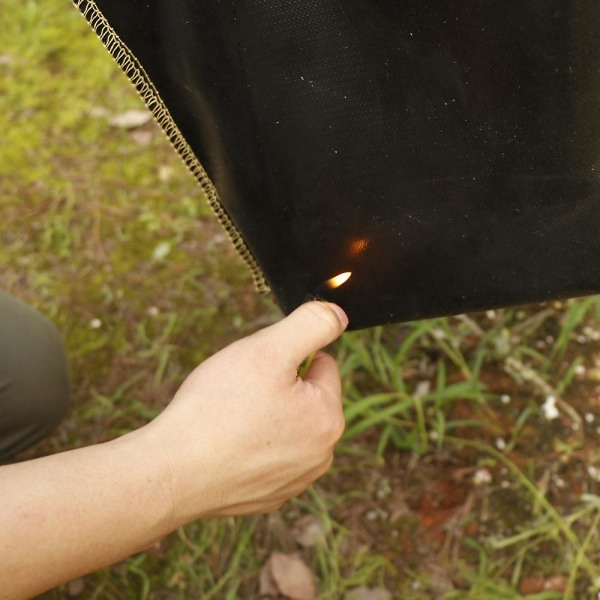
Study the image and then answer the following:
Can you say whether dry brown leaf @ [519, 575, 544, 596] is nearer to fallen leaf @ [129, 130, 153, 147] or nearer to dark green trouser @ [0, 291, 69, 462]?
dark green trouser @ [0, 291, 69, 462]

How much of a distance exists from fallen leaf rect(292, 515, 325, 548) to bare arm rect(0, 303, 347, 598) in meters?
0.47

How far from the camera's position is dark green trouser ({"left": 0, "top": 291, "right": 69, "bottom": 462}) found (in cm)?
141

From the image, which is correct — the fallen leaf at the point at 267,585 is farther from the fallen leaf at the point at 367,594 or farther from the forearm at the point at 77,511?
the forearm at the point at 77,511

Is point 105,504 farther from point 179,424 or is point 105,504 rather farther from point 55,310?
point 55,310

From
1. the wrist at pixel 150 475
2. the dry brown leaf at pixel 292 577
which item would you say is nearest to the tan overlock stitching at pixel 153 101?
the wrist at pixel 150 475

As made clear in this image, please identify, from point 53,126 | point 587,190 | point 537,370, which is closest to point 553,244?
point 587,190

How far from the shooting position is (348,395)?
161 centimetres

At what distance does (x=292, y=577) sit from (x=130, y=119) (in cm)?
147

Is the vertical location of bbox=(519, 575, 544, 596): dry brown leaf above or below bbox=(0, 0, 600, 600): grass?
below

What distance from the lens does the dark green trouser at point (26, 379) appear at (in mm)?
1413

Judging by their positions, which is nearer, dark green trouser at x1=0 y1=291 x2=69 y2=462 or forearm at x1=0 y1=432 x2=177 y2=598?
forearm at x1=0 y1=432 x2=177 y2=598

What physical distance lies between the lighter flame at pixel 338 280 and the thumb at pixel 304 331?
2.8 inches

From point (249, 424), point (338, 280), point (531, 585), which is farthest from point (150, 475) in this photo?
point (531, 585)

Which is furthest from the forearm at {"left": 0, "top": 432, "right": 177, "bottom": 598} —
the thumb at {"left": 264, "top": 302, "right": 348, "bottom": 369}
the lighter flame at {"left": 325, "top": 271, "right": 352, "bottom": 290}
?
the lighter flame at {"left": 325, "top": 271, "right": 352, "bottom": 290}
